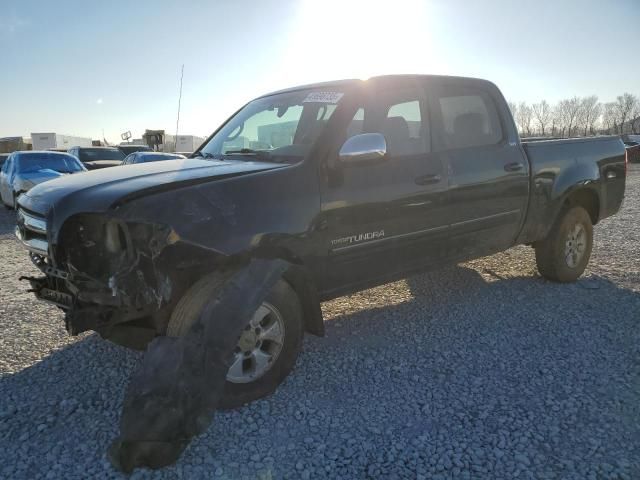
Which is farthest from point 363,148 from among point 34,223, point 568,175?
point 568,175

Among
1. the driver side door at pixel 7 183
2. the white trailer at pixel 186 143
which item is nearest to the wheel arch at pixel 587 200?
the driver side door at pixel 7 183

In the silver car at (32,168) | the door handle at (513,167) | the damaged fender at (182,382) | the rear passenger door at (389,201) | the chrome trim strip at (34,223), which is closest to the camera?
the damaged fender at (182,382)

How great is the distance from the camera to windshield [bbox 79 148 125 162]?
16688mm

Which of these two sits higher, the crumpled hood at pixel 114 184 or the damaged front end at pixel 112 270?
the crumpled hood at pixel 114 184

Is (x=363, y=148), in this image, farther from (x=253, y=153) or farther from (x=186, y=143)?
(x=186, y=143)

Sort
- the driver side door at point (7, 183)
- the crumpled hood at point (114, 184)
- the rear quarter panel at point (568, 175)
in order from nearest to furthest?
the crumpled hood at point (114, 184) < the rear quarter panel at point (568, 175) < the driver side door at point (7, 183)

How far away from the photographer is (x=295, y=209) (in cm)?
315

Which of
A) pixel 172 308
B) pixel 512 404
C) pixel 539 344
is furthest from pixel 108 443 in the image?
pixel 539 344

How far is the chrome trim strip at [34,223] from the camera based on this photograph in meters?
2.96

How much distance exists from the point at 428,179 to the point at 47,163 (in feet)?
37.0

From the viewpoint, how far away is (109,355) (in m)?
3.72

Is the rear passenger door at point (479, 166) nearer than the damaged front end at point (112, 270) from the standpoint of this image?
No

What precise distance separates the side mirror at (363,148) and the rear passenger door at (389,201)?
130 millimetres

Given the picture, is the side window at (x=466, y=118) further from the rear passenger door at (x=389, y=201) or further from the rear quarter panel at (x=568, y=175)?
the rear quarter panel at (x=568, y=175)
